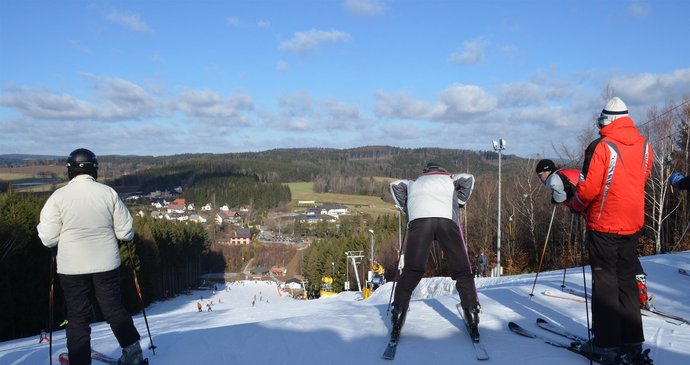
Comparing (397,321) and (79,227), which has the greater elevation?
(79,227)

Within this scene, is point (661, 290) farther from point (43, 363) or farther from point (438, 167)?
point (43, 363)

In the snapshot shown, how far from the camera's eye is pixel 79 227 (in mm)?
3670

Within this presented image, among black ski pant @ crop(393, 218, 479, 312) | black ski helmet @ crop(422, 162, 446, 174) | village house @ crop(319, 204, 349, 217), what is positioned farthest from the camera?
village house @ crop(319, 204, 349, 217)

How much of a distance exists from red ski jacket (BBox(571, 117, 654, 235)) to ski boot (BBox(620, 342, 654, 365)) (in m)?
0.93

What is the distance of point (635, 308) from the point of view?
3.65 m

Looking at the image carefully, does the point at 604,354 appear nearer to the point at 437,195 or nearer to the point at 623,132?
the point at 623,132

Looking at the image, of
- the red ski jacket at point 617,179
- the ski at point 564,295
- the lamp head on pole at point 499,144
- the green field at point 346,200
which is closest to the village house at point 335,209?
the green field at point 346,200

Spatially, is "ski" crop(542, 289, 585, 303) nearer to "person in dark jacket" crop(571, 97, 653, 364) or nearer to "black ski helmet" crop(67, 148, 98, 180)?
"person in dark jacket" crop(571, 97, 653, 364)

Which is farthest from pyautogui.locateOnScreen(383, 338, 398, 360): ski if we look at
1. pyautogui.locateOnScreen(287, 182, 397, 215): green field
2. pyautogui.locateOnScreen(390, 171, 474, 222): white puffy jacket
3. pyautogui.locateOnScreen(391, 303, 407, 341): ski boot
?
pyautogui.locateOnScreen(287, 182, 397, 215): green field

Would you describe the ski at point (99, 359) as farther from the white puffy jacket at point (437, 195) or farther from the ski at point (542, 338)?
the ski at point (542, 338)

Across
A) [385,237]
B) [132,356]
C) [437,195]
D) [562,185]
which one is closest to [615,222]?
[562,185]

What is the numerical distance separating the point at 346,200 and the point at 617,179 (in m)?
100

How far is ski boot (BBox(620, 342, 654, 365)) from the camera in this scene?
3643 mm

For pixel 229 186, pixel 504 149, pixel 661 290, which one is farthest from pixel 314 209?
pixel 661 290
